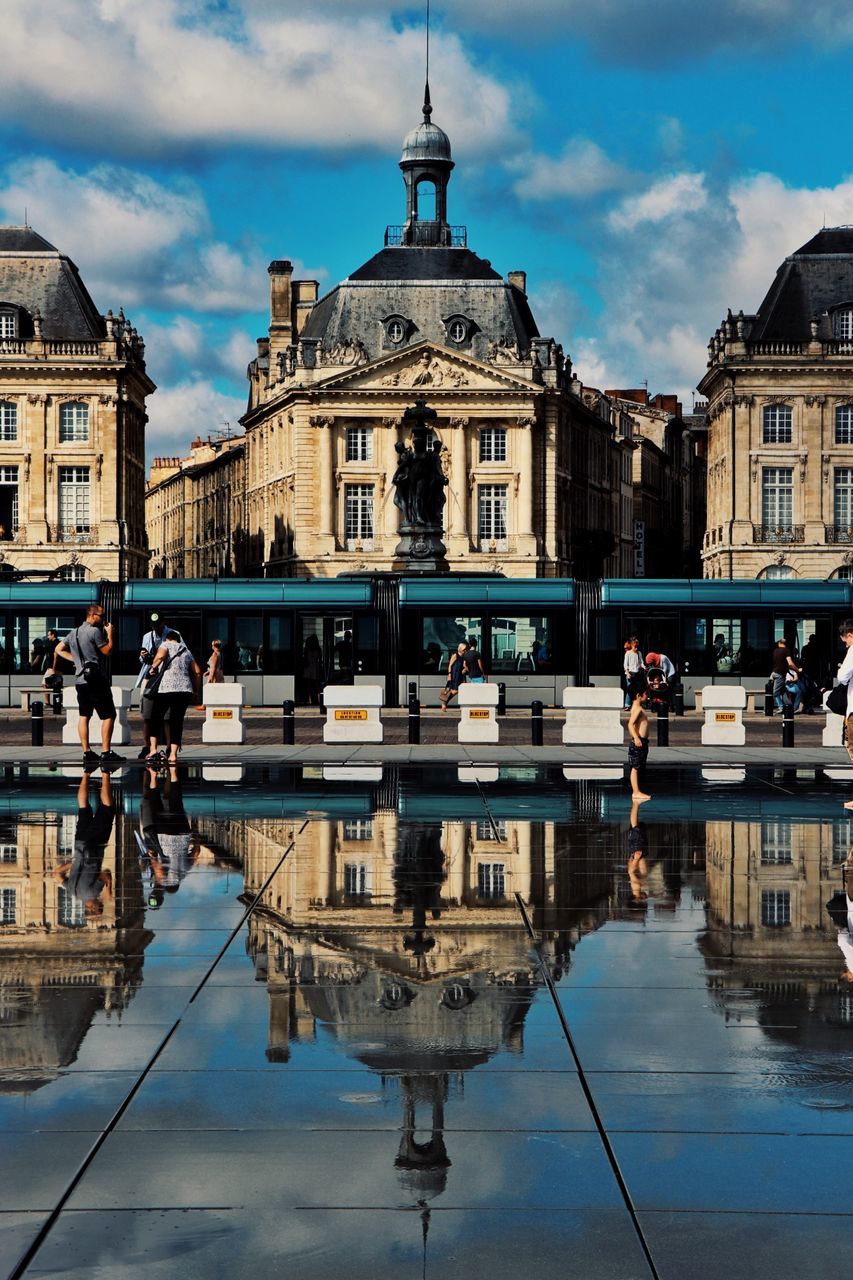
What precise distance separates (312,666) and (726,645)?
397 inches

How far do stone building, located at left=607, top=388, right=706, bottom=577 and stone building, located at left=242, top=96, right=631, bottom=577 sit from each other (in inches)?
1270

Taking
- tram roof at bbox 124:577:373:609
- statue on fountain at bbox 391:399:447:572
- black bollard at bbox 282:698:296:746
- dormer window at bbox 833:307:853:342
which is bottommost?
black bollard at bbox 282:698:296:746

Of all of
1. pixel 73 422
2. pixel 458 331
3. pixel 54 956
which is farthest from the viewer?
pixel 458 331

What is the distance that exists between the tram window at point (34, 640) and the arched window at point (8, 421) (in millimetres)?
44052

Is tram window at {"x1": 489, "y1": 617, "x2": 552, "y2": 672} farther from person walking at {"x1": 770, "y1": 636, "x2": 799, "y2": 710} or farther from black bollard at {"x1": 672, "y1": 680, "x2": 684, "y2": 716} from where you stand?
person walking at {"x1": 770, "y1": 636, "x2": 799, "y2": 710}

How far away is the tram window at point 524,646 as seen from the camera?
144 feet


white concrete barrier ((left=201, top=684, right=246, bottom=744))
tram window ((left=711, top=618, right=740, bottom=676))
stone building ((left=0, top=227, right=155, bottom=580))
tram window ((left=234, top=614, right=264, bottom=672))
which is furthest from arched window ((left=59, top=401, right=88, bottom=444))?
white concrete barrier ((left=201, top=684, right=246, bottom=744))

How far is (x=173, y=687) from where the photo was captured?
2331 cm

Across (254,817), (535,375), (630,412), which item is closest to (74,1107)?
(254,817)

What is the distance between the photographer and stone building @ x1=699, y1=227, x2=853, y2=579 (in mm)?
84250

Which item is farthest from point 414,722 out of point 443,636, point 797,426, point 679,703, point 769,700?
point 797,426

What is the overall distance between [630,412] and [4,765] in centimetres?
11643

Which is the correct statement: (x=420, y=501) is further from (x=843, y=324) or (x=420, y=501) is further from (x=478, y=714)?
(x=843, y=324)

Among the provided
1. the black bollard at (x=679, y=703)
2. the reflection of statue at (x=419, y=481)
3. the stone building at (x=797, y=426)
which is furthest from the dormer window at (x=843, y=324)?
A: the black bollard at (x=679, y=703)
